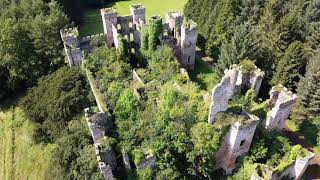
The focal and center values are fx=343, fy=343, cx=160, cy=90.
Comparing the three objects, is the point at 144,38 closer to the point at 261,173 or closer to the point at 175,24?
the point at 175,24

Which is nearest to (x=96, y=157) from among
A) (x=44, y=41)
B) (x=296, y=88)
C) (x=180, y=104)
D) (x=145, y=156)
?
(x=145, y=156)

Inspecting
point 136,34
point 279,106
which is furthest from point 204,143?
point 136,34

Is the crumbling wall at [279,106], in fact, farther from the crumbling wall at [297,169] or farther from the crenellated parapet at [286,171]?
the crumbling wall at [297,169]

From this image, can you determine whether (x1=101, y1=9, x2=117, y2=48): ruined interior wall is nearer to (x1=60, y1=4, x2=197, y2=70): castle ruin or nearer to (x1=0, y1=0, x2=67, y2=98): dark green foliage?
(x1=60, y1=4, x2=197, y2=70): castle ruin

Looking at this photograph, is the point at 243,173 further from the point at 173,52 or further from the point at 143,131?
the point at 173,52

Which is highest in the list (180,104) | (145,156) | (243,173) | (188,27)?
(188,27)

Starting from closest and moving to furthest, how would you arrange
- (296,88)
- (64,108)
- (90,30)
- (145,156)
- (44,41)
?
(145,156) < (64,108) < (296,88) < (44,41) < (90,30)

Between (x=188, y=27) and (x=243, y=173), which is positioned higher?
(x=188, y=27)

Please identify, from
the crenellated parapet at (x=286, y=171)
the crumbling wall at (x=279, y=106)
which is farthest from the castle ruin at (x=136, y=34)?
the crenellated parapet at (x=286, y=171)
